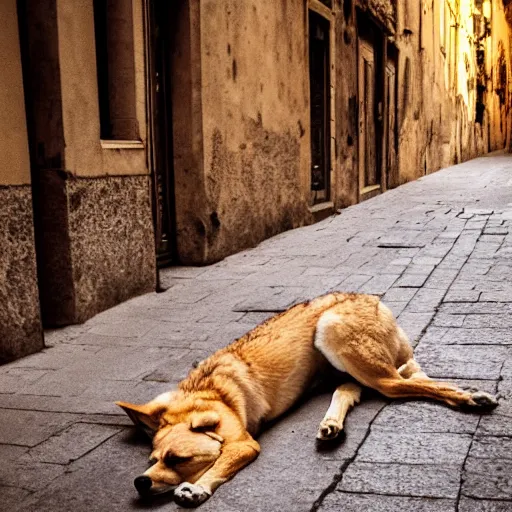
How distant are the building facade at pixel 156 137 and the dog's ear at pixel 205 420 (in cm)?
218

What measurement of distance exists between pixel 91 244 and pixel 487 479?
3.77 meters

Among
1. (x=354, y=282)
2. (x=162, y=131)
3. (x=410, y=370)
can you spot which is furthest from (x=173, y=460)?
(x=162, y=131)

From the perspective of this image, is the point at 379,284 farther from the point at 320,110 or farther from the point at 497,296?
the point at 320,110

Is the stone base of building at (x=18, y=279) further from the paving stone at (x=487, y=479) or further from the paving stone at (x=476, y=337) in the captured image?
the paving stone at (x=487, y=479)

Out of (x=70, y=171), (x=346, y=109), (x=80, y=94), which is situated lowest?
(x=70, y=171)

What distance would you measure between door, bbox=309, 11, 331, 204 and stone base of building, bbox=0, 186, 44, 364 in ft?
25.1

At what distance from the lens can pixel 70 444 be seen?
3521 mm

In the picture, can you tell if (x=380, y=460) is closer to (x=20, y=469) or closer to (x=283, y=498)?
(x=283, y=498)

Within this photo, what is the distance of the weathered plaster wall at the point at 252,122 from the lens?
27.1 ft

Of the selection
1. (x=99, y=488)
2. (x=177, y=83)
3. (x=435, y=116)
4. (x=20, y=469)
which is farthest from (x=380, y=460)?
(x=435, y=116)

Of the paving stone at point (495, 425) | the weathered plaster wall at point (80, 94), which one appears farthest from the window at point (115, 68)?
the paving stone at point (495, 425)

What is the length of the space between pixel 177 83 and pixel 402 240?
9.96 ft

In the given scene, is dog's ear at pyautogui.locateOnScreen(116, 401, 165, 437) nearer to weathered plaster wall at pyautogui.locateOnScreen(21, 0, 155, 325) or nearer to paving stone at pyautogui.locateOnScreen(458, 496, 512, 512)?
paving stone at pyautogui.locateOnScreen(458, 496, 512, 512)

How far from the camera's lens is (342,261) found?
7.87m
